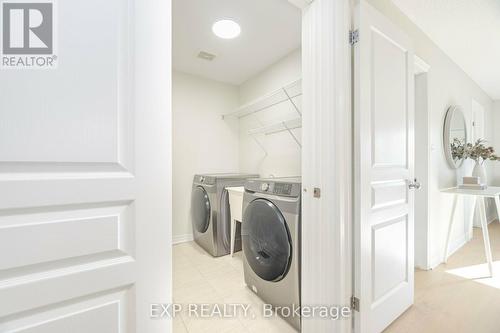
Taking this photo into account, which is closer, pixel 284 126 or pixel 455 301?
pixel 455 301

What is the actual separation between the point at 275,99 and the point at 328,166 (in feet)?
5.13

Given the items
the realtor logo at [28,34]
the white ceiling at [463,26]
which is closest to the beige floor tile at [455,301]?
the realtor logo at [28,34]

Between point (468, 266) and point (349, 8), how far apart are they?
→ 283 cm

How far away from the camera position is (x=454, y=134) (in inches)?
99.7

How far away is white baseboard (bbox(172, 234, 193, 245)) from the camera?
9.33 ft

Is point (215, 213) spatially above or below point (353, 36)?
below

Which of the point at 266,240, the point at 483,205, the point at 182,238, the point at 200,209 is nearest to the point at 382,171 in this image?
the point at 266,240

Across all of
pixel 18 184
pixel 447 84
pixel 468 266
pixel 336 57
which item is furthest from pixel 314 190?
pixel 447 84

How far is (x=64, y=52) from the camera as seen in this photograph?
0.57 m

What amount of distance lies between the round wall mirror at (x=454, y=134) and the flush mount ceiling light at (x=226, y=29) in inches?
100

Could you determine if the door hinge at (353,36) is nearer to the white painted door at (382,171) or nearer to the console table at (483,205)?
the white painted door at (382,171)

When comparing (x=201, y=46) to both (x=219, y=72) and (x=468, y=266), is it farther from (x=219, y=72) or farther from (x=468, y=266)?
(x=468, y=266)

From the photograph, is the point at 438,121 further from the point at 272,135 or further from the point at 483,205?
the point at 272,135

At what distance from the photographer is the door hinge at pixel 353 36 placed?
47.1 inches
